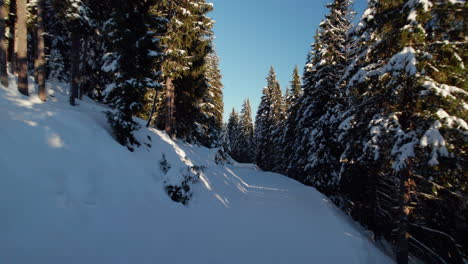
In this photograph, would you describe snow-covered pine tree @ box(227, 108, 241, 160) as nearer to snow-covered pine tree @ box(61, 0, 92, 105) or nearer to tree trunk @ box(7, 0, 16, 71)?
tree trunk @ box(7, 0, 16, 71)

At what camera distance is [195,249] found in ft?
18.4

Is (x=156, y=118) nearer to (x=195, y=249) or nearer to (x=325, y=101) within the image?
(x=325, y=101)

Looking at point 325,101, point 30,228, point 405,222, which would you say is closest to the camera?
point 30,228

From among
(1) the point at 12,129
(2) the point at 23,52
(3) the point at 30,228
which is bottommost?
(3) the point at 30,228

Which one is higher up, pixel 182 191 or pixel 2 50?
pixel 2 50

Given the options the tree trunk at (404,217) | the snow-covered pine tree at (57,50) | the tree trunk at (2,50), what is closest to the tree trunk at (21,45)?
the tree trunk at (2,50)

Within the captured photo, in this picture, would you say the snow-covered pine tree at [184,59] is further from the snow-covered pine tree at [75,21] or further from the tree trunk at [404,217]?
the tree trunk at [404,217]

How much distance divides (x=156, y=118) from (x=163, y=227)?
17.7 meters

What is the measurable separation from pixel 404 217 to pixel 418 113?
3692 mm

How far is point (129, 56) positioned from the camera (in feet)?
32.1

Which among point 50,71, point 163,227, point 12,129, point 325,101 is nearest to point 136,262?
point 163,227

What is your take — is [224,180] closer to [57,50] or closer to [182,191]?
[182,191]

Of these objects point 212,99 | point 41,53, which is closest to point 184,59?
point 41,53

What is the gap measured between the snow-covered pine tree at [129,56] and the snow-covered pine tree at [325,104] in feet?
40.2
